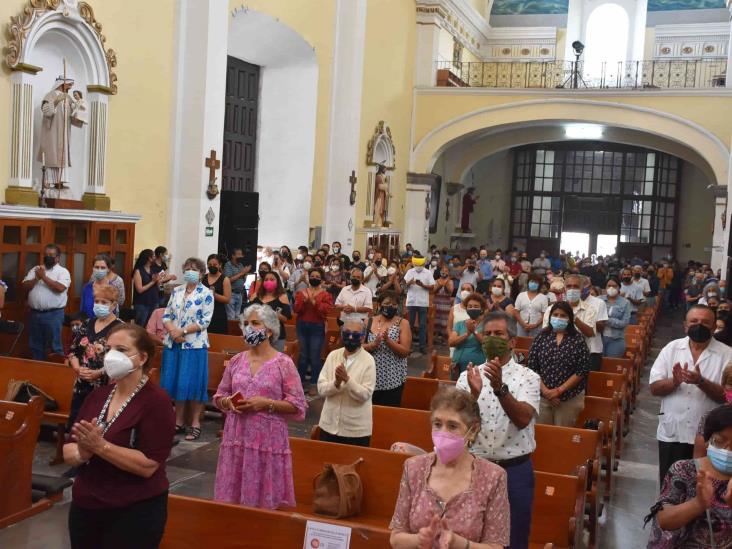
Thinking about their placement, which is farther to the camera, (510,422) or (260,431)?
(260,431)

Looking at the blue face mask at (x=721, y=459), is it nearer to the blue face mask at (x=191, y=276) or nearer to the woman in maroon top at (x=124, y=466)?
the woman in maroon top at (x=124, y=466)

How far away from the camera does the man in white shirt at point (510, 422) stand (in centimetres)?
405

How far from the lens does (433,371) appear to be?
834cm

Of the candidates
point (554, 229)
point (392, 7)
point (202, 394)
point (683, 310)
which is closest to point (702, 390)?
point (202, 394)

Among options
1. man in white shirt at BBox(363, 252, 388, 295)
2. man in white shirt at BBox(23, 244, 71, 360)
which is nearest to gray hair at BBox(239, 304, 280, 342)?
man in white shirt at BBox(23, 244, 71, 360)

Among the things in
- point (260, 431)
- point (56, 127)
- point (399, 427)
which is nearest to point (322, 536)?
point (260, 431)

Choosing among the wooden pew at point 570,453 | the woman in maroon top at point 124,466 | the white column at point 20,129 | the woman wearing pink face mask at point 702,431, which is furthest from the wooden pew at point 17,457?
the white column at point 20,129

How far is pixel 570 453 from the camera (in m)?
5.75

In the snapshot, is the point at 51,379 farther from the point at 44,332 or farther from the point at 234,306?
the point at 234,306

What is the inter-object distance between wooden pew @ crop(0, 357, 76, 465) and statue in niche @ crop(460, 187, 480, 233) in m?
22.5

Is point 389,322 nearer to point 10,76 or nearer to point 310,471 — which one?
point 310,471

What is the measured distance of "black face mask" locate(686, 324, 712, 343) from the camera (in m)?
5.16

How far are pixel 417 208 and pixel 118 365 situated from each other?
20185mm

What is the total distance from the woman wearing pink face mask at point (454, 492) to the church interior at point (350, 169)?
0.38ft
